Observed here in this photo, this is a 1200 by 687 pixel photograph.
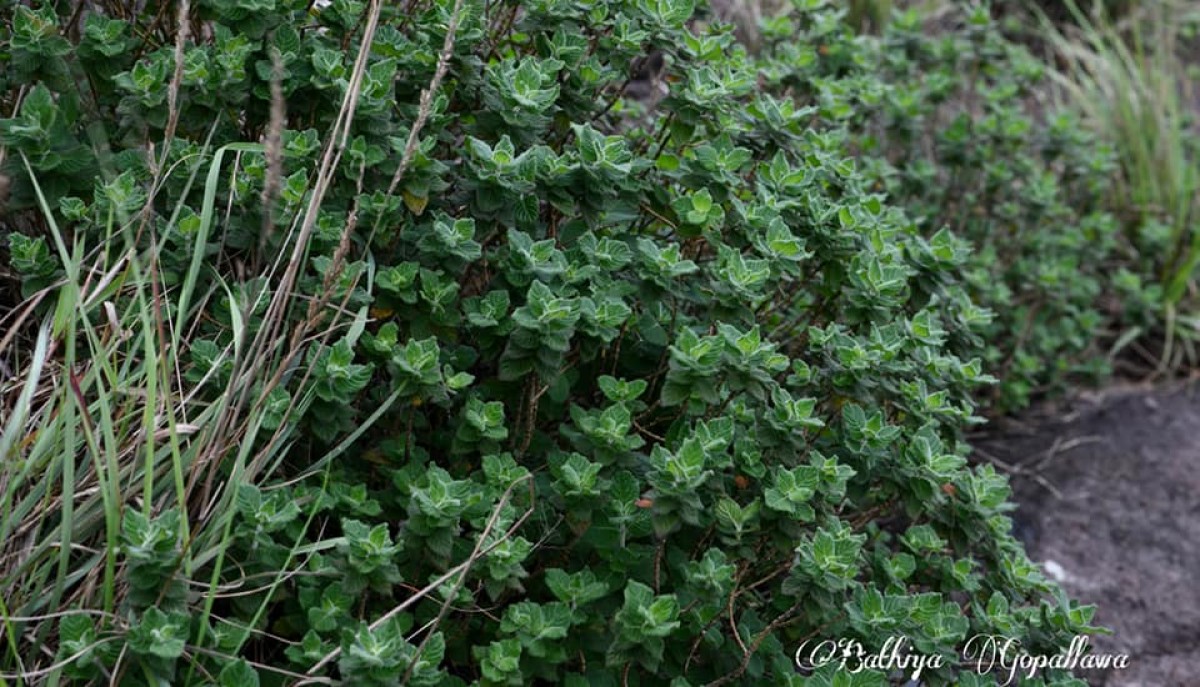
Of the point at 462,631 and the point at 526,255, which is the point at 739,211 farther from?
the point at 462,631

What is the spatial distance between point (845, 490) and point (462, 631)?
756mm

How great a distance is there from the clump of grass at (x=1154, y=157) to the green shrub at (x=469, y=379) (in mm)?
2477

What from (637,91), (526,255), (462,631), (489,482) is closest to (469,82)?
(526,255)

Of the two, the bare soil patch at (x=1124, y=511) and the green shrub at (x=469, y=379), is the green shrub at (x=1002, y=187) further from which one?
the green shrub at (x=469, y=379)

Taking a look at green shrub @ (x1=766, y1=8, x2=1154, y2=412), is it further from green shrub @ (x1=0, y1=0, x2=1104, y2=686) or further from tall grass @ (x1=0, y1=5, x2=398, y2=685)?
tall grass @ (x1=0, y1=5, x2=398, y2=685)

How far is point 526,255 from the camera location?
2275 mm

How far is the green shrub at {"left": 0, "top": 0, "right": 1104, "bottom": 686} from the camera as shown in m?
2.08

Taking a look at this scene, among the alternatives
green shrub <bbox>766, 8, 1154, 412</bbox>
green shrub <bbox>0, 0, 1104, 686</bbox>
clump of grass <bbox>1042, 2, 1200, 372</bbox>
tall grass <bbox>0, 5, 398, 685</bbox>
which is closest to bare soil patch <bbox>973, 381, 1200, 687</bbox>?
green shrub <bbox>766, 8, 1154, 412</bbox>

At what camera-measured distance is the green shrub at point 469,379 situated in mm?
2080

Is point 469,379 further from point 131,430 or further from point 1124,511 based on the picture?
point 1124,511

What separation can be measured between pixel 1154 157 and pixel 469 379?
3.82 meters

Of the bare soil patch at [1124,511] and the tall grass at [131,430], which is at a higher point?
the tall grass at [131,430]

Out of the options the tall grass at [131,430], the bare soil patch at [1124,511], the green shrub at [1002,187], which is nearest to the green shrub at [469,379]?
the tall grass at [131,430]

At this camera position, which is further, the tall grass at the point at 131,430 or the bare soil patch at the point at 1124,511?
the bare soil patch at the point at 1124,511
